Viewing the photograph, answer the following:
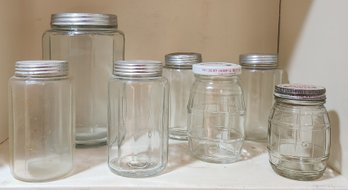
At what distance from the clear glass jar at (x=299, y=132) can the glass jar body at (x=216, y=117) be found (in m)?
0.08

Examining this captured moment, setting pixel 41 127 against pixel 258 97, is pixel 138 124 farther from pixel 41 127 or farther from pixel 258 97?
pixel 258 97

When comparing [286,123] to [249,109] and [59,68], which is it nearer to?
[249,109]

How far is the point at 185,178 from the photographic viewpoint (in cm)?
56

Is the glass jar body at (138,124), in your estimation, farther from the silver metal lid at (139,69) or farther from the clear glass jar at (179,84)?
the clear glass jar at (179,84)

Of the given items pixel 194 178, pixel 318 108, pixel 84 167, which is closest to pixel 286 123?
pixel 318 108

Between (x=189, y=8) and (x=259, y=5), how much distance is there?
0.14 m

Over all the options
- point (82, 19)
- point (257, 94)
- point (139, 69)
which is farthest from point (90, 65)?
point (257, 94)

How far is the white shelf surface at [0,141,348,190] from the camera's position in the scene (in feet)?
1.74

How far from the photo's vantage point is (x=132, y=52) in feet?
2.79

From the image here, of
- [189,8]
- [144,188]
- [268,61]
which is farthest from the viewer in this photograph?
[189,8]

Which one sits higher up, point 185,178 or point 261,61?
point 261,61

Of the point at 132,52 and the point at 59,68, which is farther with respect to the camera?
the point at 132,52

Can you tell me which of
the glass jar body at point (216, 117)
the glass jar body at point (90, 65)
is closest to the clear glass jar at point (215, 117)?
the glass jar body at point (216, 117)

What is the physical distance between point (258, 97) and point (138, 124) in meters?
0.26
